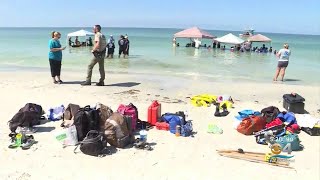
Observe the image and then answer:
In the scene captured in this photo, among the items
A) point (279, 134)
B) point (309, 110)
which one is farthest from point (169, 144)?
point (309, 110)

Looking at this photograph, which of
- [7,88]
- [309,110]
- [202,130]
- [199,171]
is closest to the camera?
[199,171]

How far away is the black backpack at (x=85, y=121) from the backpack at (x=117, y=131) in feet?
0.79

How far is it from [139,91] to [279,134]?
190 inches

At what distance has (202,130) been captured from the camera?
6.70m

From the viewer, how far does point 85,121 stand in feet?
19.3

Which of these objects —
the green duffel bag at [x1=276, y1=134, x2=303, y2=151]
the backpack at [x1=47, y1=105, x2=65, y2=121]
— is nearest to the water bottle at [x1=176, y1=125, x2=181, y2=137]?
the green duffel bag at [x1=276, y1=134, x2=303, y2=151]

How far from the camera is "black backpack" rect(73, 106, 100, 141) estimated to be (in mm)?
5801

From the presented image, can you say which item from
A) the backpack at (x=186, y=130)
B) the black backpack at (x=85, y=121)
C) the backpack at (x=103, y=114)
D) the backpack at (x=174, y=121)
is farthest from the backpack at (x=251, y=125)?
the black backpack at (x=85, y=121)

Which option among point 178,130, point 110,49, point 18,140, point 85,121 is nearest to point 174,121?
point 178,130

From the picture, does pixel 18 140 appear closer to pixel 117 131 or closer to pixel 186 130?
pixel 117 131

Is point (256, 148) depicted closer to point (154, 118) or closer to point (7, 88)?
point (154, 118)

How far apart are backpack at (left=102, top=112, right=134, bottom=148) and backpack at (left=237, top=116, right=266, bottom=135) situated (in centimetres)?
201

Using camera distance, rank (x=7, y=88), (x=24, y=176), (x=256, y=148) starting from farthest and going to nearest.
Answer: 1. (x=7, y=88)
2. (x=256, y=148)
3. (x=24, y=176)

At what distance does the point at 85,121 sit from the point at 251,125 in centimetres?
288
